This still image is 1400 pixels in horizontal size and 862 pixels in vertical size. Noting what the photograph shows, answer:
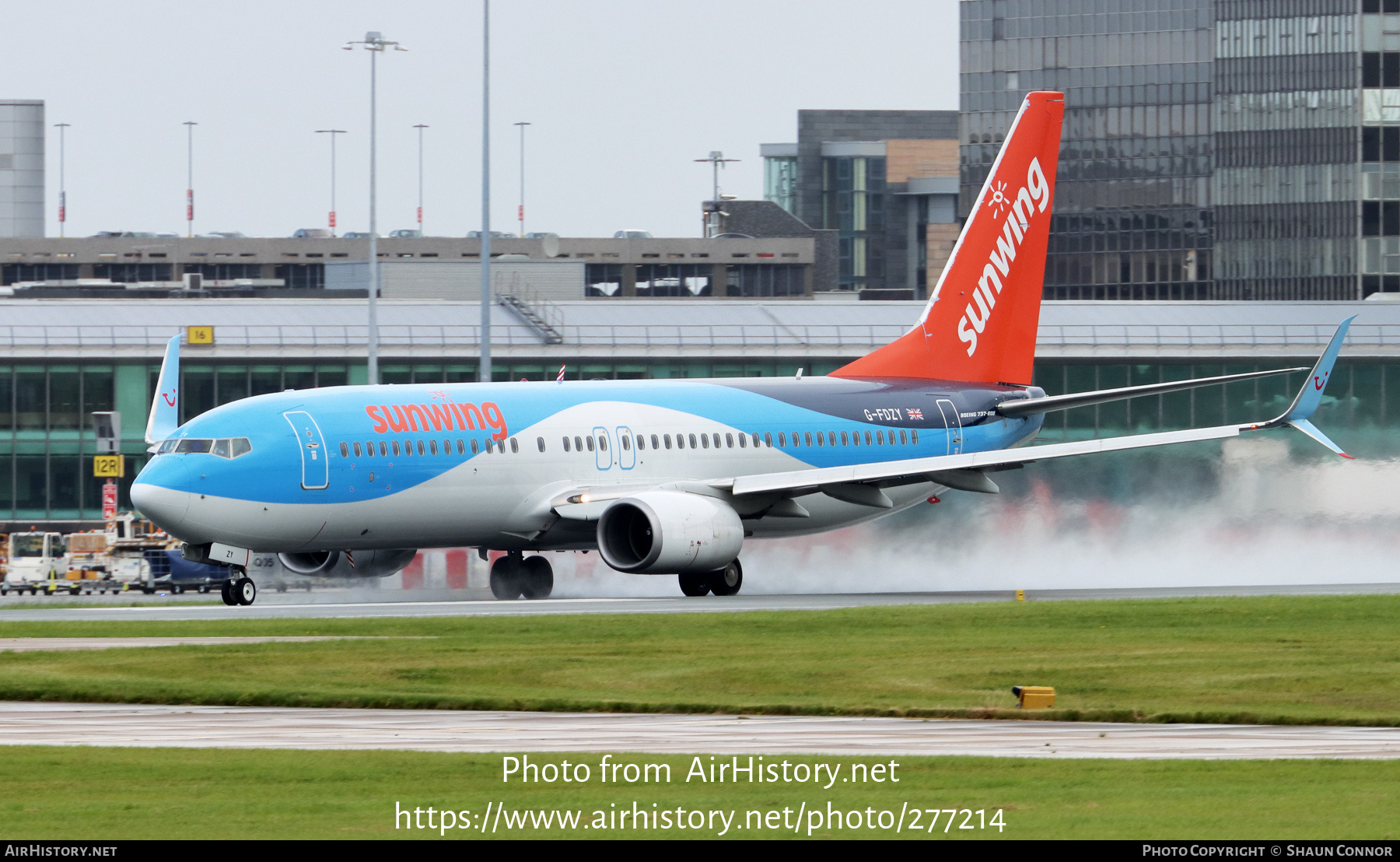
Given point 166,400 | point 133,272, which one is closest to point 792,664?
point 166,400

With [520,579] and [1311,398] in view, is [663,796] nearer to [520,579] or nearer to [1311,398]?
[1311,398]

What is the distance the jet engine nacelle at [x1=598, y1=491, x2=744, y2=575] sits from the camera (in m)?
41.3

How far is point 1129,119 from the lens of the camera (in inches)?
6772

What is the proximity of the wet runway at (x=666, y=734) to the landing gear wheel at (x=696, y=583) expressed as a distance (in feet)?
71.8

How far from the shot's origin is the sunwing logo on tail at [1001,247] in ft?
168

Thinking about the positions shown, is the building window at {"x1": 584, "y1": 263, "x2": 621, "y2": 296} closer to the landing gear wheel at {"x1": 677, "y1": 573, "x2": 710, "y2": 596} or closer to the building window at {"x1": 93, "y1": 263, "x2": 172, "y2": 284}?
the building window at {"x1": 93, "y1": 263, "x2": 172, "y2": 284}

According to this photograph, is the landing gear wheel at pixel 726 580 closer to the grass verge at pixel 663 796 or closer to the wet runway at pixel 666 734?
the wet runway at pixel 666 734

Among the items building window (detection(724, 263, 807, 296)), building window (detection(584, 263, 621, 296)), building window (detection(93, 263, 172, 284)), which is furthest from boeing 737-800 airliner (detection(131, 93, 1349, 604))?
building window (detection(93, 263, 172, 284))

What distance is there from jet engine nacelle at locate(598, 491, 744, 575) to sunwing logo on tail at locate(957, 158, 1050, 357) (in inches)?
416

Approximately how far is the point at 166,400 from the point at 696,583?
20.3m

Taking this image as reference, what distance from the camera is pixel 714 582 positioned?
44156mm

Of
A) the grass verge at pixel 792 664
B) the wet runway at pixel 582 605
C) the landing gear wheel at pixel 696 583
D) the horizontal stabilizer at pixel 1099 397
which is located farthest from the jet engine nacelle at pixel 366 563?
the horizontal stabilizer at pixel 1099 397
